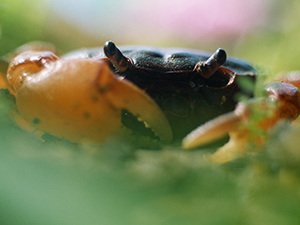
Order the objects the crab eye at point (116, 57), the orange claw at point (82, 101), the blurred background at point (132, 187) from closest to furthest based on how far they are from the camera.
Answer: the blurred background at point (132, 187) < the orange claw at point (82, 101) < the crab eye at point (116, 57)

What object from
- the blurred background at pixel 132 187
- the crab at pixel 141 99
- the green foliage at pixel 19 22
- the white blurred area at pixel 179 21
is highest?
the white blurred area at pixel 179 21

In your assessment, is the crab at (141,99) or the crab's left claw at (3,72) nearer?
the crab at (141,99)

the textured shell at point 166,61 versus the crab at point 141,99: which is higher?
the textured shell at point 166,61

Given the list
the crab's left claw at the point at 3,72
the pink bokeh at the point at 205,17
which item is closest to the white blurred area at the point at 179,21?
the pink bokeh at the point at 205,17

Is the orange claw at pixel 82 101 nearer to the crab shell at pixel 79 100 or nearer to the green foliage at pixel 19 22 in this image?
the crab shell at pixel 79 100

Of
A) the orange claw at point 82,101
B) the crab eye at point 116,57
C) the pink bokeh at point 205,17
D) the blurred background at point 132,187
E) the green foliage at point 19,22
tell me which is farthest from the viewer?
the pink bokeh at point 205,17

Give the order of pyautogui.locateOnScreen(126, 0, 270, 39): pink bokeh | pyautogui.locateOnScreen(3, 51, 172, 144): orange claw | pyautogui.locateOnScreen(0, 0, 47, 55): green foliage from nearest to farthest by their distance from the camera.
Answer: pyautogui.locateOnScreen(3, 51, 172, 144): orange claw, pyautogui.locateOnScreen(0, 0, 47, 55): green foliage, pyautogui.locateOnScreen(126, 0, 270, 39): pink bokeh

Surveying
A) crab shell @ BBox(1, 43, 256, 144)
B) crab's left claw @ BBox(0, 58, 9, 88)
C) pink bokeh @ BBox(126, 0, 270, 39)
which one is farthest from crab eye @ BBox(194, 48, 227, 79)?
pink bokeh @ BBox(126, 0, 270, 39)

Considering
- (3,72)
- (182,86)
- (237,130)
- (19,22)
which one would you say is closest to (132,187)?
(237,130)

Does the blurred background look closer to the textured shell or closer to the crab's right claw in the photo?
the crab's right claw

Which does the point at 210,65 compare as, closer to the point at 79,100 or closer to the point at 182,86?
the point at 182,86
